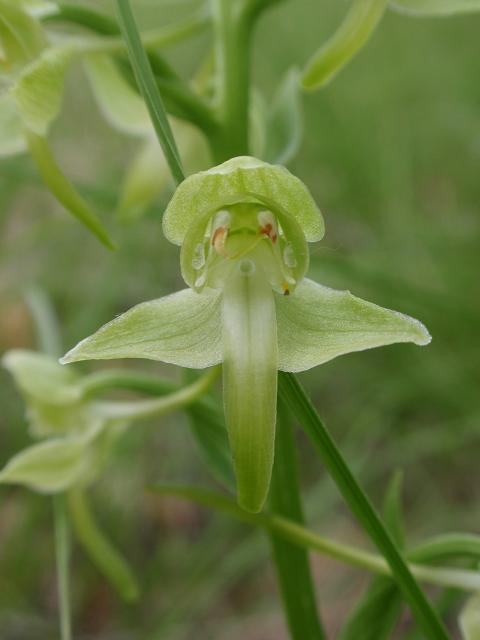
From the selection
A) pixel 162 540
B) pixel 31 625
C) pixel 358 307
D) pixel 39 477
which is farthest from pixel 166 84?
pixel 162 540

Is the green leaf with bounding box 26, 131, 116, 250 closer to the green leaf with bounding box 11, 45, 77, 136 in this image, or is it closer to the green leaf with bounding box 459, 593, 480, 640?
the green leaf with bounding box 11, 45, 77, 136

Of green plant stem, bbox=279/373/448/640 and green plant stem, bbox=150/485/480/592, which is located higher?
green plant stem, bbox=150/485/480/592

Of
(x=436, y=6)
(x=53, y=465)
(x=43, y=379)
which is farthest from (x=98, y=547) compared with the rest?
(x=436, y=6)

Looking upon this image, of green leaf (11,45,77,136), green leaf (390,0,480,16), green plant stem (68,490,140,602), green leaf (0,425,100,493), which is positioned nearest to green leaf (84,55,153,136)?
green leaf (11,45,77,136)

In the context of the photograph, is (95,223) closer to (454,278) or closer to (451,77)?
(454,278)

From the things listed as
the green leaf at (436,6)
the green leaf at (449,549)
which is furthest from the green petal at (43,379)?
the green leaf at (436,6)

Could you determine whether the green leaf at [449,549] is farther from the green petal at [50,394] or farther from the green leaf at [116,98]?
the green leaf at [116,98]

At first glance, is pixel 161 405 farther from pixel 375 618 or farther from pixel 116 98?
pixel 116 98
